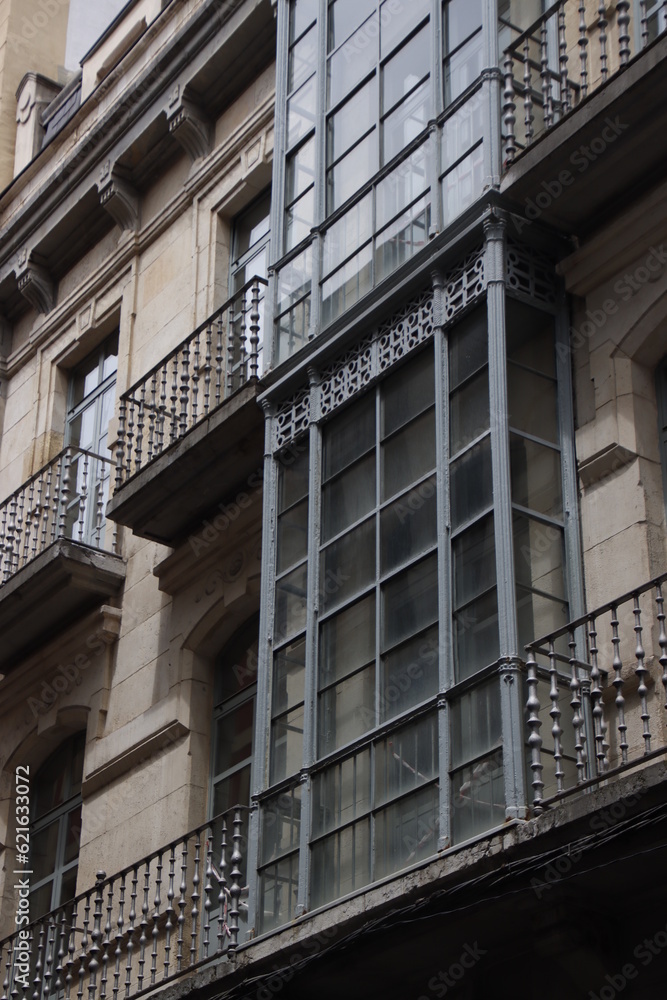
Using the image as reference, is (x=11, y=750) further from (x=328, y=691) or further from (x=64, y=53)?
(x=64, y=53)

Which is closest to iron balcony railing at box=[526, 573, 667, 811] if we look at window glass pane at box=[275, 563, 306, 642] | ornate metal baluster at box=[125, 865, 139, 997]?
window glass pane at box=[275, 563, 306, 642]

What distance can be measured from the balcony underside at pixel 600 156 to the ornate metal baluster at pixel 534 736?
2.83 m

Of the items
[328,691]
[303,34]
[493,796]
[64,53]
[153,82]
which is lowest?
[493,796]

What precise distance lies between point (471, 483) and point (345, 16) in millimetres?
4306

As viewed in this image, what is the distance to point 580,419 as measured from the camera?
382 inches

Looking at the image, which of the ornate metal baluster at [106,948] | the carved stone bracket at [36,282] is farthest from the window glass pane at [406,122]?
the carved stone bracket at [36,282]

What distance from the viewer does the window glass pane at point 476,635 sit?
8789mm

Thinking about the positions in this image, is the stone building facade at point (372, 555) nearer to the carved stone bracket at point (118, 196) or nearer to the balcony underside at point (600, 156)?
the balcony underside at point (600, 156)

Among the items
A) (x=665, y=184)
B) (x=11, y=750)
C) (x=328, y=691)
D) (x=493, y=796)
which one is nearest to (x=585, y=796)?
(x=493, y=796)

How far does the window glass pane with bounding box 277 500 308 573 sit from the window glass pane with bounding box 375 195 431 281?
1.53 meters

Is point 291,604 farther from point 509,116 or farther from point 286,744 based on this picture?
point 509,116

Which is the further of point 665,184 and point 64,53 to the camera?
point 64,53

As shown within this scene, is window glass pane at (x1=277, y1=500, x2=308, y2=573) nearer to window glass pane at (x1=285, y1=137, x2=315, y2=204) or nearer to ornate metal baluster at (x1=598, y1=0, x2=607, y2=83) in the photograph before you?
window glass pane at (x1=285, y1=137, x2=315, y2=204)

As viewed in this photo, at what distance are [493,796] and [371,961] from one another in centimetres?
111
